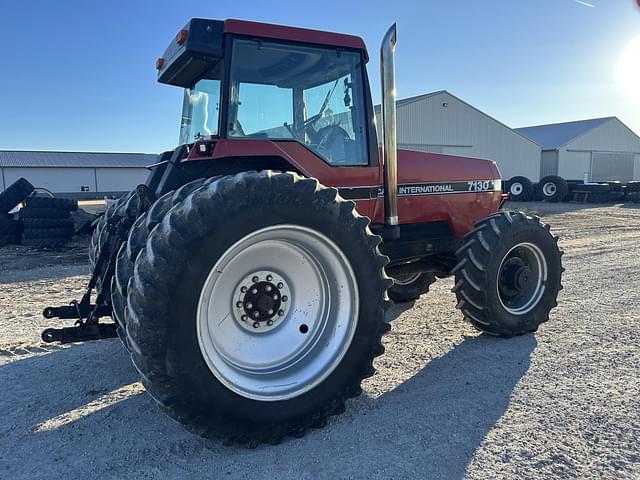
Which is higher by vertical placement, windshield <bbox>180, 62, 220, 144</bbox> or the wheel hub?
windshield <bbox>180, 62, 220, 144</bbox>

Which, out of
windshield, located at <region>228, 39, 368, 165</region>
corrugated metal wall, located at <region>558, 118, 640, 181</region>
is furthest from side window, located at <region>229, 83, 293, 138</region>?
corrugated metal wall, located at <region>558, 118, 640, 181</region>

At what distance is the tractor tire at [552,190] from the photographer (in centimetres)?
2503

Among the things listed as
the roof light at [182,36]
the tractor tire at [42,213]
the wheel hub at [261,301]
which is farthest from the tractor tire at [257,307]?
the tractor tire at [42,213]

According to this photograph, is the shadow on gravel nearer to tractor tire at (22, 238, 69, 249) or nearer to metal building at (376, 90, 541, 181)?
tractor tire at (22, 238, 69, 249)

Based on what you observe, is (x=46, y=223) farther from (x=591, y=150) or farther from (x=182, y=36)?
(x=591, y=150)

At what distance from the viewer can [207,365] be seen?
9.10 ft

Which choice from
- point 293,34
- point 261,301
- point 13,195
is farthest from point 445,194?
point 13,195

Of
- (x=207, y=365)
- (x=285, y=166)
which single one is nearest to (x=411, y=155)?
(x=285, y=166)

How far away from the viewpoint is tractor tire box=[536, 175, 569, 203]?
2503cm

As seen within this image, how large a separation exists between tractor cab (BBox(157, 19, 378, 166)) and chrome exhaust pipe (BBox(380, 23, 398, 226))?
170mm

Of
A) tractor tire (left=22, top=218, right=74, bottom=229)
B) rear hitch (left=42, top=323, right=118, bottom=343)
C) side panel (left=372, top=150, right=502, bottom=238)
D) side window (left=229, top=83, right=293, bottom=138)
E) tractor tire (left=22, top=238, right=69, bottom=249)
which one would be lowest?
tractor tire (left=22, top=238, right=69, bottom=249)

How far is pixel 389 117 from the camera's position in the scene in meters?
3.98

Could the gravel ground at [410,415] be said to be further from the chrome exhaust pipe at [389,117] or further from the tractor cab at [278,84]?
the tractor cab at [278,84]

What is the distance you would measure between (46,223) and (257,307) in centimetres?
992
